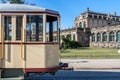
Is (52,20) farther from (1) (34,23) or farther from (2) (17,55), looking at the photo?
(2) (17,55)

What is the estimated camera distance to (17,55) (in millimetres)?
13414

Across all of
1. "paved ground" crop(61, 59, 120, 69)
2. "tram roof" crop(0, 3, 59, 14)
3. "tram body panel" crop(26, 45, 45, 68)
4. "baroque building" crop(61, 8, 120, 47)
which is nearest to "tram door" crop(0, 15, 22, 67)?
"tram roof" crop(0, 3, 59, 14)

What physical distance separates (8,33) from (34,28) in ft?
3.45

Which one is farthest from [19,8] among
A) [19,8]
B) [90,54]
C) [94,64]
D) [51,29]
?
[90,54]

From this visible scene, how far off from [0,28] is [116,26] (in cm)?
8814

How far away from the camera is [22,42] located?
43.9 ft

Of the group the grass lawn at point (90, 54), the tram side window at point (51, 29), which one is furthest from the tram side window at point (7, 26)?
the grass lawn at point (90, 54)

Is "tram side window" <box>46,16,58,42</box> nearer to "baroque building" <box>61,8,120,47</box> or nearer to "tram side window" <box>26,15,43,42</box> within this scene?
"tram side window" <box>26,15,43,42</box>

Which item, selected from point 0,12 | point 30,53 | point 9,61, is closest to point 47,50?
point 30,53

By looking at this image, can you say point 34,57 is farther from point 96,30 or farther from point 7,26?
point 96,30

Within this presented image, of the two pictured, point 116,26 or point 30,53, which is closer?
point 30,53

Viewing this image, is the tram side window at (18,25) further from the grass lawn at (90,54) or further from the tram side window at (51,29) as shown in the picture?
the grass lawn at (90,54)

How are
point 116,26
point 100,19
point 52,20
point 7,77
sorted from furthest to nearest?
point 100,19
point 116,26
point 52,20
point 7,77

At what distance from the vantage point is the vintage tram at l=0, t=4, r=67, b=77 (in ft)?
43.9
